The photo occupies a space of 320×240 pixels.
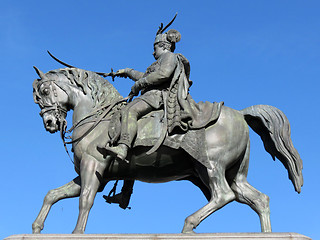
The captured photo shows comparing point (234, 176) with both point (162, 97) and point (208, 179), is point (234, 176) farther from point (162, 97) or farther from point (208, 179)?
point (162, 97)

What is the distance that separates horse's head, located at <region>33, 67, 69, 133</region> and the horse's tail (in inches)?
126

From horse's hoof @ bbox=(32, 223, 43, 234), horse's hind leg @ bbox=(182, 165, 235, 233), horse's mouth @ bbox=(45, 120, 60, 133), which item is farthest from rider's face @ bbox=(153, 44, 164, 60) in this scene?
horse's hoof @ bbox=(32, 223, 43, 234)

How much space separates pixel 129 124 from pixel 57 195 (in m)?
1.85

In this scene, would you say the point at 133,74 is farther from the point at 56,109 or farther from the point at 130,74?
the point at 56,109

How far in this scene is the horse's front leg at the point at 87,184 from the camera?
9.27 m

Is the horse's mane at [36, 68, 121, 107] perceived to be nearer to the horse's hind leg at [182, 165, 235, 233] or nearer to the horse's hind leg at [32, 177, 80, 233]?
the horse's hind leg at [32, 177, 80, 233]

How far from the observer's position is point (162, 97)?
10.1 meters

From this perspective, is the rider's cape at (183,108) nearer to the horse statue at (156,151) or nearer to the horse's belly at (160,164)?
the horse statue at (156,151)

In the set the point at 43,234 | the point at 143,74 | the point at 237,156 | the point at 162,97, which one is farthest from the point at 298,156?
the point at 43,234

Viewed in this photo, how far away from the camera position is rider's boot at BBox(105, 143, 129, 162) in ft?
30.5

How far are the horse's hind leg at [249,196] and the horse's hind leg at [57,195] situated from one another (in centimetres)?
276

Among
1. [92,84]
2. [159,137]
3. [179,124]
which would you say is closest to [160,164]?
[159,137]

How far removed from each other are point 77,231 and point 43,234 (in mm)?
541

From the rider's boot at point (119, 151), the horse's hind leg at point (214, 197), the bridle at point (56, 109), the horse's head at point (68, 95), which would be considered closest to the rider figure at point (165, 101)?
the rider's boot at point (119, 151)
